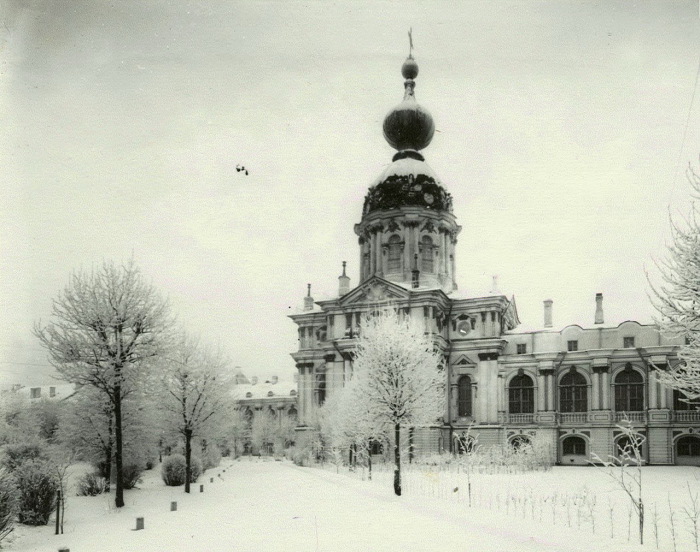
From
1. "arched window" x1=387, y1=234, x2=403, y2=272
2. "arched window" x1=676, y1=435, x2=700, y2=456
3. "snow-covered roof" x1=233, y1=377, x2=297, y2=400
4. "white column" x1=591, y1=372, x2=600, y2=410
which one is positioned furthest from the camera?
"snow-covered roof" x1=233, y1=377, x2=297, y2=400

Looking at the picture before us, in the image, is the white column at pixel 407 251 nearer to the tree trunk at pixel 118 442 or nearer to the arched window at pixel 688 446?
the arched window at pixel 688 446

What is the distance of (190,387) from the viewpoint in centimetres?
3120

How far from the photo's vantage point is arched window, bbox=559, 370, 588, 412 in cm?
4866

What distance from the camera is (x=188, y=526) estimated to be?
18.1m

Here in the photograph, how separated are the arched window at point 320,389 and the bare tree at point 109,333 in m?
32.4

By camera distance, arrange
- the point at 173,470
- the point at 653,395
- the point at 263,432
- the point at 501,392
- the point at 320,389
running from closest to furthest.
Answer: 1. the point at 173,470
2. the point at 653,395
3. the point at 501,392
4. the point at 320,389
5. the point at 263,432

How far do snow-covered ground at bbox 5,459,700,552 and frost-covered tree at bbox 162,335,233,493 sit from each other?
389 centimetres

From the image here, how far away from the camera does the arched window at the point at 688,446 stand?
43.8 meters

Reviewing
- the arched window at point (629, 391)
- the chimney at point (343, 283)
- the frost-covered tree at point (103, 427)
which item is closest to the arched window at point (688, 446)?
the arched window at point (629, 391)

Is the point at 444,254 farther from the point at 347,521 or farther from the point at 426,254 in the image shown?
the point at 347,521

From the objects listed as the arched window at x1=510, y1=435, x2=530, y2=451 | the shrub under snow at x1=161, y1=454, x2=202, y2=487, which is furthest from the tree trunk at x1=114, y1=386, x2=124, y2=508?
the arched window at x1=510, y1=435, x2=530, y2=451

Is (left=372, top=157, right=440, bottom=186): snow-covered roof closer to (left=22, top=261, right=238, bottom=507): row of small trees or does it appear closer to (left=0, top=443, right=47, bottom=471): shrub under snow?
(left=22, top=261, right=238, bottom=507): row of small trees

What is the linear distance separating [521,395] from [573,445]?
5.29m

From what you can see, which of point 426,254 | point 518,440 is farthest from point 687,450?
point 426,254
